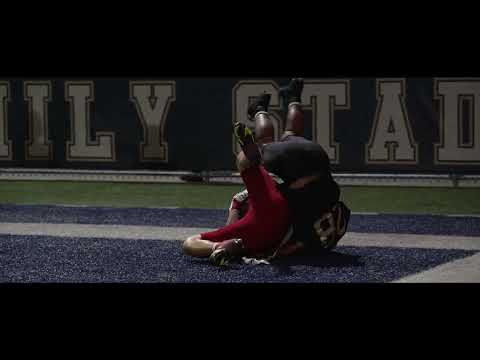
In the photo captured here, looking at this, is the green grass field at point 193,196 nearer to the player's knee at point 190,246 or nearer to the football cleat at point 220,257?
the player's knee at point 190,246

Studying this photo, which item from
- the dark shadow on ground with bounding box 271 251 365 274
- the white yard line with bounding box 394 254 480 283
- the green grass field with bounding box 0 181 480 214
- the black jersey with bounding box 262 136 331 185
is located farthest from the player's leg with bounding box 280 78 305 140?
the green grass field with bounding box 0 181 480 214

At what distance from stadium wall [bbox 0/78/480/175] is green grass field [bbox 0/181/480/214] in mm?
1205

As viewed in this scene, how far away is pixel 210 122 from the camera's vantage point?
20250mm

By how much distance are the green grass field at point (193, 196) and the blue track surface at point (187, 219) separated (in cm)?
117

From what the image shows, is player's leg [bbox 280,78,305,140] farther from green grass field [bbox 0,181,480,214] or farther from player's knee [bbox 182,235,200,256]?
green grass field [bbox 0,181,480,214]

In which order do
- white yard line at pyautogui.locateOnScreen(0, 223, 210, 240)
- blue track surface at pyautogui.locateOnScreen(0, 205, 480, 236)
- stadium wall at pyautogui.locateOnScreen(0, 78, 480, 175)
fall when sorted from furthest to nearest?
1. stadium wall at pyautogui.locateOnScreen(0, 78, 480, 175)
2. blue track surface at pyautogui.locateOnScreen(0, 205, 480, 236)
3. white yard line at pyautogui.locateOnScreen(0, 223, 210, 240)

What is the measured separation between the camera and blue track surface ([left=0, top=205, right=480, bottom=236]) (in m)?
12.0

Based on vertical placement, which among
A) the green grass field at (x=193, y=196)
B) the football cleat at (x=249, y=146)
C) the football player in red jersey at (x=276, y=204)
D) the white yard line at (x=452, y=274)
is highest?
the football cleat at (x=249, y=146)

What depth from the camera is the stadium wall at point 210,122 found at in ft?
62.0

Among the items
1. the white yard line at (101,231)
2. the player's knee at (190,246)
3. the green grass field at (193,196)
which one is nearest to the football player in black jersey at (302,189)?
the player's knee at (190,246)

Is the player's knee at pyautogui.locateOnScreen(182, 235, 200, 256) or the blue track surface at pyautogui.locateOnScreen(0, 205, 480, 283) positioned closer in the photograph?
the blue track surface at pyautogui.locateOnScreen(0, 205, 480, 283)

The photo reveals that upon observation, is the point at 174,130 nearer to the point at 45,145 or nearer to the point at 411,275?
the point at 45,145

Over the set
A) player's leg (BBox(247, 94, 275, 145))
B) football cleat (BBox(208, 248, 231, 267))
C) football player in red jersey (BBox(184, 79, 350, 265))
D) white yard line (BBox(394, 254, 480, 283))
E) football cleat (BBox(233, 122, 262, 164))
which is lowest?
white yard line (BBox(394, 254, 480, 283))

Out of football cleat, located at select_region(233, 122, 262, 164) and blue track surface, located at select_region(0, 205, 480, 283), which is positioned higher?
football cleat, located at select_region(233, 122, 262, 164)
